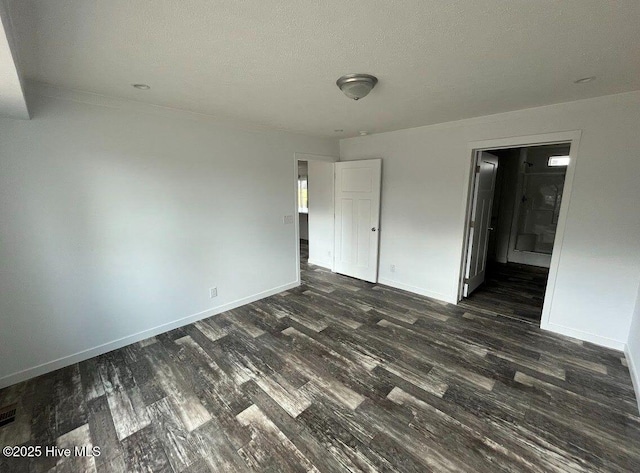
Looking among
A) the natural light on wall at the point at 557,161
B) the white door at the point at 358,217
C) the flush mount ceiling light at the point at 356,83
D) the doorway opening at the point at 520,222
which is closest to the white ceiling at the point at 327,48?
the flush mount ceiling light at the point at 356,83

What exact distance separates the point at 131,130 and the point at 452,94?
3022mm

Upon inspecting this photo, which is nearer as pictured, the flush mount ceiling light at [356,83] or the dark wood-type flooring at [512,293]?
the flush mount ceiling light at [356,83]

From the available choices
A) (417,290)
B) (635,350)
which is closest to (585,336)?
(635,350)

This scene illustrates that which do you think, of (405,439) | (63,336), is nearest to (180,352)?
(63,336)

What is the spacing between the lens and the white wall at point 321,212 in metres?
5.04

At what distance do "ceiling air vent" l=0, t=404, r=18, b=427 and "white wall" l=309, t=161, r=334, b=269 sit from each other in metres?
4.11

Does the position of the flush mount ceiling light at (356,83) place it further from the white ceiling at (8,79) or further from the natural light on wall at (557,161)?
the natural light on wall at (557,161)

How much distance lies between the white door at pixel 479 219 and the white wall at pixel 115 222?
9.29ft

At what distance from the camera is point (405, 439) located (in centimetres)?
174

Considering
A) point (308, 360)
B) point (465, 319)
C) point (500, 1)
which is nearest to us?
point (500, 1)

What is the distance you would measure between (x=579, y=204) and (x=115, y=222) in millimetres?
4616

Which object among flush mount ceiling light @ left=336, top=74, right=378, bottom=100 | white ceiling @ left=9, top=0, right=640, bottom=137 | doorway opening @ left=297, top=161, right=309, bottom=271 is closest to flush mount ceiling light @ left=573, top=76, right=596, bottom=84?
white ceiling @ left=9, top=0, right=640, bottom=137

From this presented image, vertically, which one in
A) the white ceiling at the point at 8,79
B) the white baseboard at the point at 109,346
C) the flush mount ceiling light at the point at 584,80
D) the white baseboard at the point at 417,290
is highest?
the flush mount ceiling light at the point at 584,80

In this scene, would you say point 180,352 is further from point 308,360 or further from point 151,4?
point 151,4
